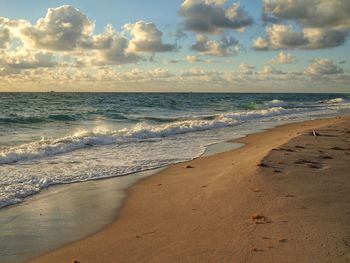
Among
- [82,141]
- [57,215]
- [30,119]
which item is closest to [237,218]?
[57,215]

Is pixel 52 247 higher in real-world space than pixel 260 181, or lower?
lower

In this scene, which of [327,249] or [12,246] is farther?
[12,246]

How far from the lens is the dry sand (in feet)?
14.6

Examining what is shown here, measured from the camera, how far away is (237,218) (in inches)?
219

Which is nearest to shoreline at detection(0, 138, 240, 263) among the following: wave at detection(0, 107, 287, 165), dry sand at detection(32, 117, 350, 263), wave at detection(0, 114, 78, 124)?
dry sand at detection(32, 117, 350, 263)

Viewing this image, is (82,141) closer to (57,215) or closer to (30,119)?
(57,215)

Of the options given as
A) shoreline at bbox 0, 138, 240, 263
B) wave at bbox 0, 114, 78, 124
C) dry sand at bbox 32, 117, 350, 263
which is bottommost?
wave at bbox 0, 114, 78, 124

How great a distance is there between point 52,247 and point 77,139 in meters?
10.8

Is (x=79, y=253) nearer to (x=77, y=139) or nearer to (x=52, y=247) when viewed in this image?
(x=52, y=247)

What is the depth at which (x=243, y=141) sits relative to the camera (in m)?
16.1

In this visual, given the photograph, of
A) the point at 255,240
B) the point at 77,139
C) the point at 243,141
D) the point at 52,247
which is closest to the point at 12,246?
the point at 52,247

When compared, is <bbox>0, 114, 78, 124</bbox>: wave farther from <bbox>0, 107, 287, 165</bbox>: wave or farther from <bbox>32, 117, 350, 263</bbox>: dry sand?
<bbox>32, 117, 350, 263</bbox>: dry sand

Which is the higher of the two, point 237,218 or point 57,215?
point 237,218

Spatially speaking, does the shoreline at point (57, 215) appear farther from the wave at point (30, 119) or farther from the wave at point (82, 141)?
the wave at point (30, 119)
